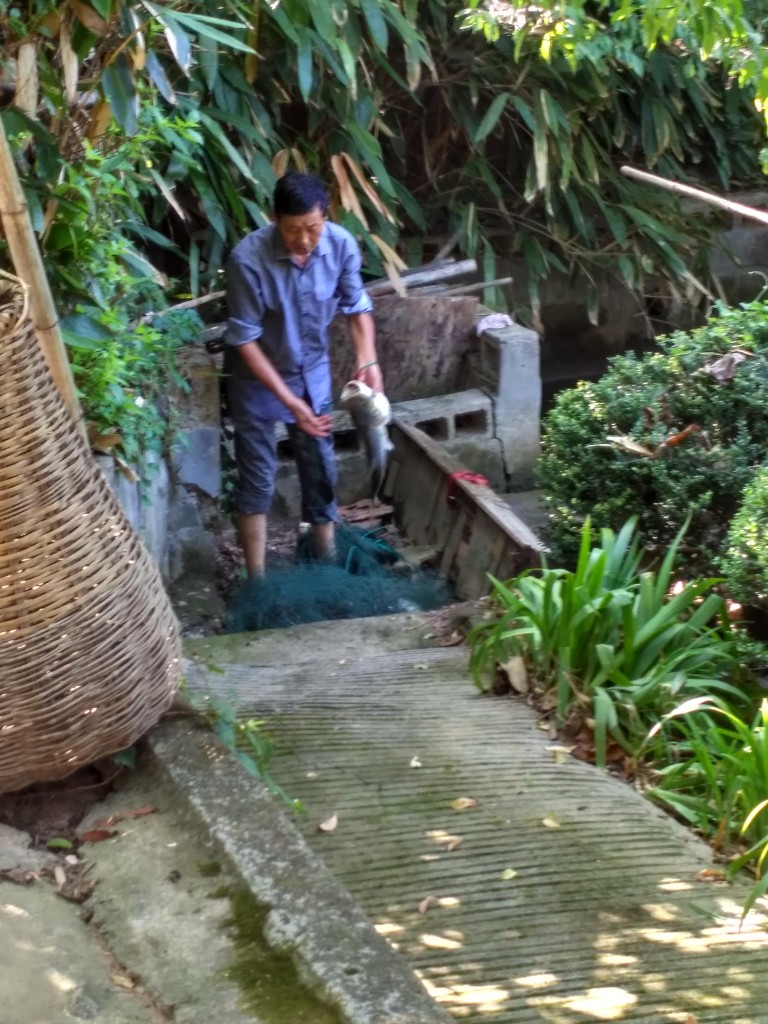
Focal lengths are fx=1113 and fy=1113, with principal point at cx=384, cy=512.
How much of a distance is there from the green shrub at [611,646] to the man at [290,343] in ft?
5.45

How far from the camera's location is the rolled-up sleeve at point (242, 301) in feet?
16.6

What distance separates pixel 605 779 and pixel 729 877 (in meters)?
0.56

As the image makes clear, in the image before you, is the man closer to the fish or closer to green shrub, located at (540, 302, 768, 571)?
the fish

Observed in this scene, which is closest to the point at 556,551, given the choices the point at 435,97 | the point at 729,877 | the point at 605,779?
the point at 605,779

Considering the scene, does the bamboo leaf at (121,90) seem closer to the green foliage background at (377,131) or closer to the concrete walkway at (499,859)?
the green foliage background at (377,131)

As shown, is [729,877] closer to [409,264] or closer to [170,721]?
[170,721]

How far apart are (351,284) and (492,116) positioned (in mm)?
2506

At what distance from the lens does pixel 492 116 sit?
23.9ft

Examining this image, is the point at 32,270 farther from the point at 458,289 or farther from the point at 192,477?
the point at 458,289

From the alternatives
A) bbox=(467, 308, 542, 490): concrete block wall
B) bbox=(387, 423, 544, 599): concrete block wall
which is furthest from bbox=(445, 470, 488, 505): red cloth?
bbox=(467, 308, 542, 490): concrete block wall

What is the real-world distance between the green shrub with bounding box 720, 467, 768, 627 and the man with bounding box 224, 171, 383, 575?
2113mm

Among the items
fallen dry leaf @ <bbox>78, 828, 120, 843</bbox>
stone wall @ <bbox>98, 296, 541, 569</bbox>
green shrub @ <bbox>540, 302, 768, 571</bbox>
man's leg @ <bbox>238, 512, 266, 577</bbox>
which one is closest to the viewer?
fallen dry leaf @ <bbox>78, 828, 120, 843</bbox>

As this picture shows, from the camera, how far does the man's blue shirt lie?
509 cm

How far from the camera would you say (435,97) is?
309 inches
